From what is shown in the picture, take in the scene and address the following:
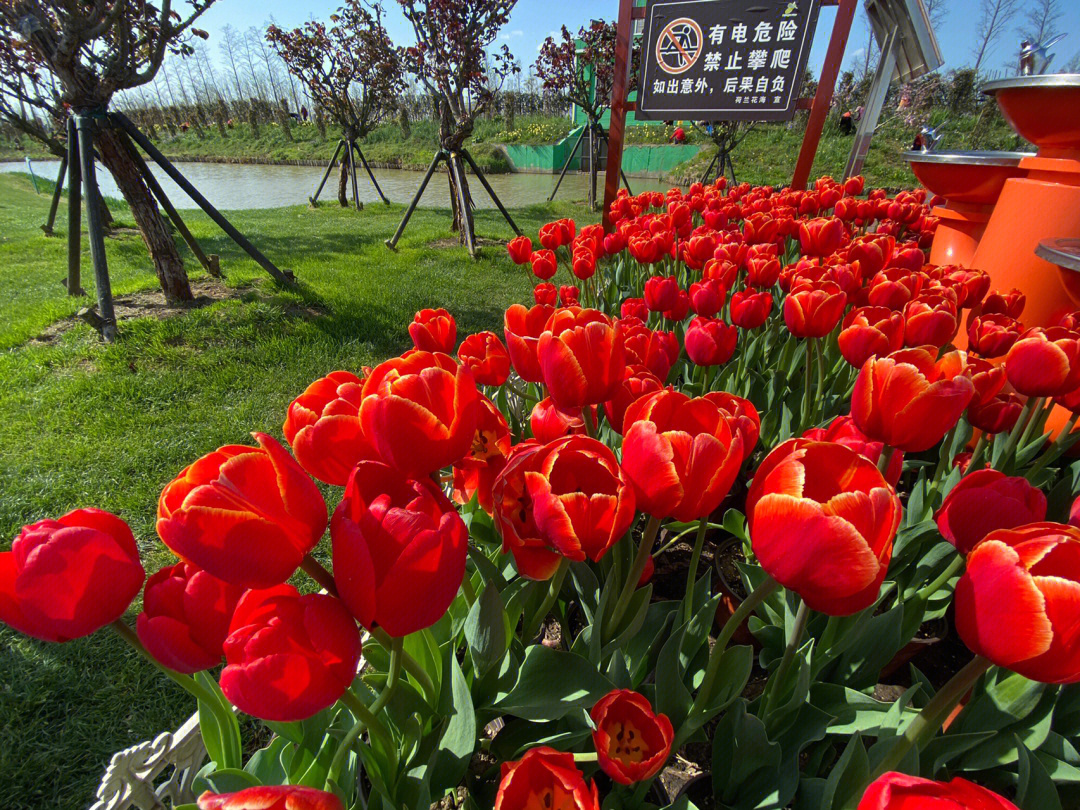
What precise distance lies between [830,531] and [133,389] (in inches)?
146

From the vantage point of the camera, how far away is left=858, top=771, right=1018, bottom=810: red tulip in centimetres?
41

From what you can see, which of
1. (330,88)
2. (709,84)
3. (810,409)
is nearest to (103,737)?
(810,409)

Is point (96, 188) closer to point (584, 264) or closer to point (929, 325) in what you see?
point (584, 264)

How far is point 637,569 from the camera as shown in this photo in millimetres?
819

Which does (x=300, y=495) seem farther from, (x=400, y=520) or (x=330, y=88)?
(x=330, y=88)

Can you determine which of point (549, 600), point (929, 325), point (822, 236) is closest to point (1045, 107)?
point (822, 236)

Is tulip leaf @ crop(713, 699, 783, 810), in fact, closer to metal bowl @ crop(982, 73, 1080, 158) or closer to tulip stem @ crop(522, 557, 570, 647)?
tulip stem @ crop(522, 557, 570, 647)

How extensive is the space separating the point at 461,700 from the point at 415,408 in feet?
1.50

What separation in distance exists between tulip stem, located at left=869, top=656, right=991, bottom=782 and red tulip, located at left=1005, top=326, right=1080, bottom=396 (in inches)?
27.1

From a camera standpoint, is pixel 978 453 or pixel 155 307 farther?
pixel 155 307

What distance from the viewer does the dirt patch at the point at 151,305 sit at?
3.94 meters

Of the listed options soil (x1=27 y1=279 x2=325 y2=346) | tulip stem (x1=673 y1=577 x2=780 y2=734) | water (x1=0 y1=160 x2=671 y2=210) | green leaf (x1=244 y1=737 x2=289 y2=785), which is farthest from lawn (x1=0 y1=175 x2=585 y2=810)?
water (x1=0 y1=160 x2=671 y2=210)

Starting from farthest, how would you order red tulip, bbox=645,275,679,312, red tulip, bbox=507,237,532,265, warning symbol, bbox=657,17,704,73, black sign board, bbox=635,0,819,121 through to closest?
warning symbol, bbox=657,17,704,73 < black sign board, bbox=635,0,819,121 < red tulip, bbox=507,237,532,265 < red tulip, bbox=645,275,679,312

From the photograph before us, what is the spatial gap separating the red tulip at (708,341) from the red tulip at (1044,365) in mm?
567
